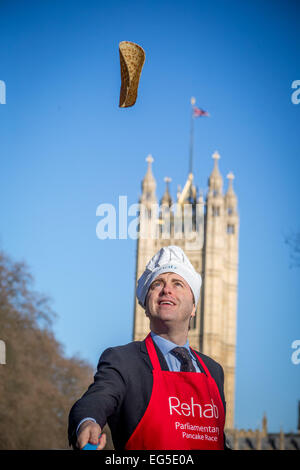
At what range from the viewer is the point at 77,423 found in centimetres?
212

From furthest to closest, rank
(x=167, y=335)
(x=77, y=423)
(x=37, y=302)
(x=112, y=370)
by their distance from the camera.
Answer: (x=37, y=302) → (x=167, y=335) → (x=112, y=370) → (x=77, y=423)

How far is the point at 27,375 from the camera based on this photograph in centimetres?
2288

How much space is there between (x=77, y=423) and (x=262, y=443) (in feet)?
176

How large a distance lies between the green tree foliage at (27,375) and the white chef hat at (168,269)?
17269 mm

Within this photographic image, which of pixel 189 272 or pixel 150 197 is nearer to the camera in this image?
pixel 189 272

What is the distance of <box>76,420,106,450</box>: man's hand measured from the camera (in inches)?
78.7

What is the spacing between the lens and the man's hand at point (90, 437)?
78.7 inches

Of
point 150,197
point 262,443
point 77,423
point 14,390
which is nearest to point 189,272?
point 77,423

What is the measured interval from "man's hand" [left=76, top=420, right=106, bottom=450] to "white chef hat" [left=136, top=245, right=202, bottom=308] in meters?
0.74

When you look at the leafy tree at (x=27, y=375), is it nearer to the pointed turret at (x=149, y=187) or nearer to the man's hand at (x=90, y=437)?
the man's hand at (x=90, y=437)

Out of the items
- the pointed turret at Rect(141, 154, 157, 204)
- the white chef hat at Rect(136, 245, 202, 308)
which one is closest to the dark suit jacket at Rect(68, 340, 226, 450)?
the white chef hat at Rect(136, 245, 202, 308)

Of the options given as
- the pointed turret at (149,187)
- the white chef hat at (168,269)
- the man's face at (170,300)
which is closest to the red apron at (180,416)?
the man's face at (170,300)
